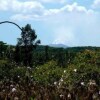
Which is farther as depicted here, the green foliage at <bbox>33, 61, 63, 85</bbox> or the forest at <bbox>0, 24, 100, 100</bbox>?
the green foliage at <bbox>33, 61, 63, 85</bbox>

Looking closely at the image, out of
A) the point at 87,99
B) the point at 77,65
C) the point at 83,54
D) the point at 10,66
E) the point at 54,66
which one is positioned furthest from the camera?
the point at 10,66

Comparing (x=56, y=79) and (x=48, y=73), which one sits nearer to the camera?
(x=56, y=79)

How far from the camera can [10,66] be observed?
2686cm

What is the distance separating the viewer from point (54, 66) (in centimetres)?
2303

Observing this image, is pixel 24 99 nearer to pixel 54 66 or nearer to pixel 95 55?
pixel 95 55

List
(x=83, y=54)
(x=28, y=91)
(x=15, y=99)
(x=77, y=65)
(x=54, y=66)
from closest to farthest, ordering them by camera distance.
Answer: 1. (x=15, y=99)
2. (x=28, y=91)
3. (x=77, y=65)
4. (x=83, y=54)
5. (x=54, y=66)

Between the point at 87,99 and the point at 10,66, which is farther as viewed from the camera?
the point at 10,66

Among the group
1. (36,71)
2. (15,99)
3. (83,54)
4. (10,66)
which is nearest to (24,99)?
(15,99)

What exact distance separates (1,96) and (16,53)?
69.8 meters

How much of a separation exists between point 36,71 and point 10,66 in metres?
4.57

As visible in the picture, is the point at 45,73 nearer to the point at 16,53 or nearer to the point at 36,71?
the point at 36,71

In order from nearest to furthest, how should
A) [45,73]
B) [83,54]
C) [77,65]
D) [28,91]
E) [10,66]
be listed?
[28,91]
[77,65]
[83,54]
[45,73]
[10,66]

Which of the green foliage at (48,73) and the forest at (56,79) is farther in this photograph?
the green foliage at (48,73)

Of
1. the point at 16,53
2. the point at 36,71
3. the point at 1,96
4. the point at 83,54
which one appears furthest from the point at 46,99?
the point at 16,53
